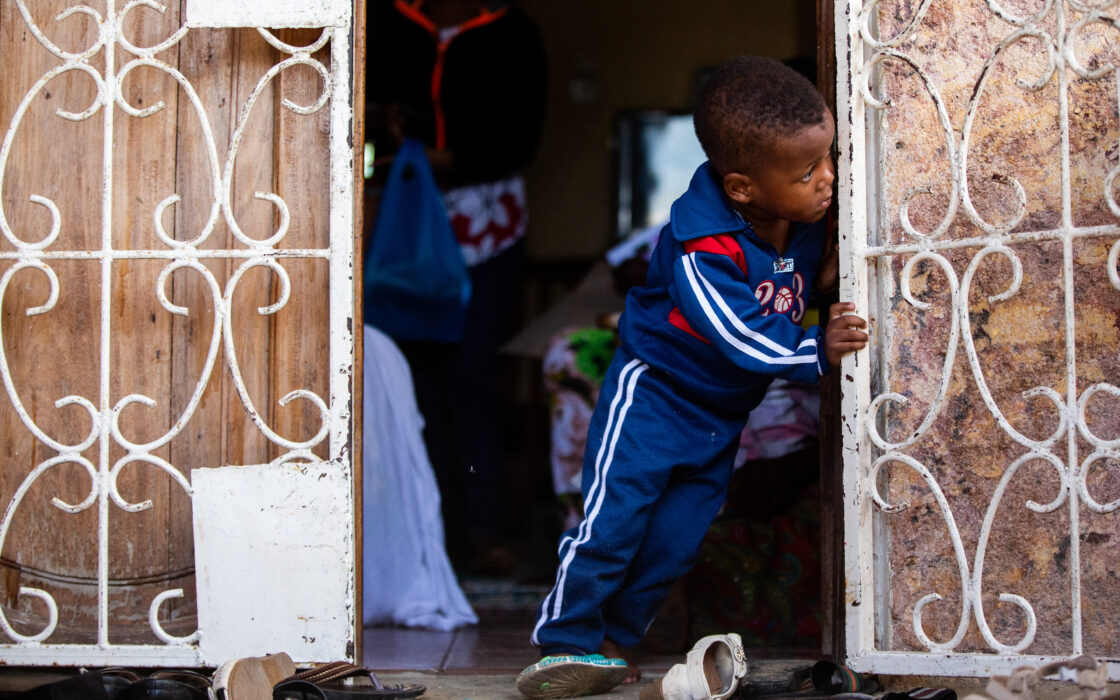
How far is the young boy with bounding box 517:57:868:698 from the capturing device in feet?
7.32

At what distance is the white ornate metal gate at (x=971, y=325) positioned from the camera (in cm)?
213

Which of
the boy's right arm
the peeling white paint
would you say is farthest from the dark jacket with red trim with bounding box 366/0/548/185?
the boy's right arm

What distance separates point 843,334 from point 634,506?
1.94 feet

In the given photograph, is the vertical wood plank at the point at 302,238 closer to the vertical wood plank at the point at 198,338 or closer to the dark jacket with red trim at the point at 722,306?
the vertical wood plank at the point at 198,338

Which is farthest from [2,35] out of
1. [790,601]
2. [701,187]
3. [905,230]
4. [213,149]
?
[790,601]

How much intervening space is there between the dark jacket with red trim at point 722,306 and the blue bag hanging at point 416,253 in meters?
1.21

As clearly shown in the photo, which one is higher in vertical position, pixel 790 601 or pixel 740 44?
pixel 740 44

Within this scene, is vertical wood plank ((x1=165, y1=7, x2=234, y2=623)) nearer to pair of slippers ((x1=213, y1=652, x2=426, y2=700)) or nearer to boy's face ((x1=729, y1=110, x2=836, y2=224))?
pair of slippers ((x1=213, y1=652, x2=426, y2=700))

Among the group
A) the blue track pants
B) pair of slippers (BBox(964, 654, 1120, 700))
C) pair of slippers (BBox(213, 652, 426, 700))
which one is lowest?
pair of slippers (BBox(213, 652, 426, 700))

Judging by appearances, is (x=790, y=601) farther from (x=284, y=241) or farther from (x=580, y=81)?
(x=580, y=81)

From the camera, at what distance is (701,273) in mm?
2279

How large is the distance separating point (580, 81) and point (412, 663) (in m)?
4.56

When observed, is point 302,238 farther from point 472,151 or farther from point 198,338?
point 472,151

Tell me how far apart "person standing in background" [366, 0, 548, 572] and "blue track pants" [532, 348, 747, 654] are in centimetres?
154
